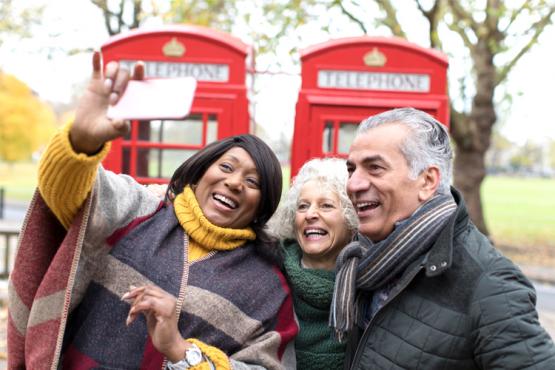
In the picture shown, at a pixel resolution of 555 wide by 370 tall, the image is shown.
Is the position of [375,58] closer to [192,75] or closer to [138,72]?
[192,75]

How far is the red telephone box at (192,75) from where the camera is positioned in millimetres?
4809

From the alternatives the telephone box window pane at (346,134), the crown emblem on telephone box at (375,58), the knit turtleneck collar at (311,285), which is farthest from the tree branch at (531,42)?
the knit turtleneck collar at (311,285)

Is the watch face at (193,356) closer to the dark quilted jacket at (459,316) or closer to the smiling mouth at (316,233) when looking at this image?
the dark quilted jacket at (459,316)

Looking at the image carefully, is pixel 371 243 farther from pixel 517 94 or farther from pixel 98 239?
pixel 517 94

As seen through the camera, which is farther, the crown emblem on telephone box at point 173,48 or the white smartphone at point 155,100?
the crown emblem on telephone box at point 173,48

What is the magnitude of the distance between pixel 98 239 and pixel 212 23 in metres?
9.36

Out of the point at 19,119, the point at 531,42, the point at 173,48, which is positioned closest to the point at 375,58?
the point at 173,48

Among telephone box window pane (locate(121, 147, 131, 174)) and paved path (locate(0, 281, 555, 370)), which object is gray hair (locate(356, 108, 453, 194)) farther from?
paved path (locate(0, 281, 555, 370))

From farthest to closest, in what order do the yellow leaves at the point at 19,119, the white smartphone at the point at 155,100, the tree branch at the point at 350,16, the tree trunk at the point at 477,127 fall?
the yellow leaves at the point at 19,119
the tree trunk at the point at 477,127
the tree branch at the point at 350,16
the white smartphone at the point at 155,100

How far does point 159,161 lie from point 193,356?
10.9 feet

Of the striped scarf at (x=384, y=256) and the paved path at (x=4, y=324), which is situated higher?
the striped scarf at (x=384, y=256)

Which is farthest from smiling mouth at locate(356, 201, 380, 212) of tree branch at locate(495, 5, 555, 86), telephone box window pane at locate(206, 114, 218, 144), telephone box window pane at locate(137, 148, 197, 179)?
tree branch at locate(495, 5, 555, 86)

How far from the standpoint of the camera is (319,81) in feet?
16.4

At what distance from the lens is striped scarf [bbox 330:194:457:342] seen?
1787mm
